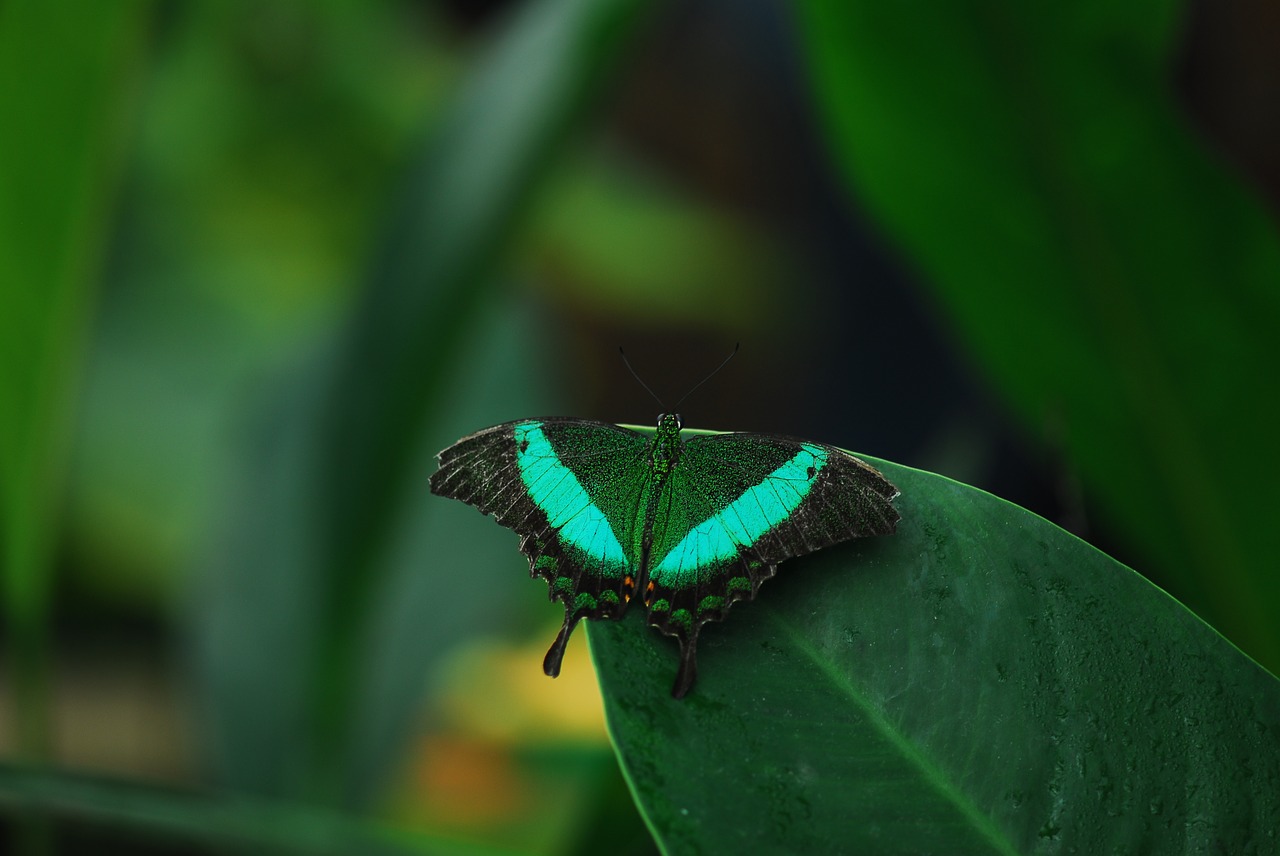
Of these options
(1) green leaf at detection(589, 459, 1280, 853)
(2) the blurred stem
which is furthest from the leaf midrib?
(2) the blurred stem

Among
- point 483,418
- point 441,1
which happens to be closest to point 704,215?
point 441,1

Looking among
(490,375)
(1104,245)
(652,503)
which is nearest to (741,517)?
(652,503)

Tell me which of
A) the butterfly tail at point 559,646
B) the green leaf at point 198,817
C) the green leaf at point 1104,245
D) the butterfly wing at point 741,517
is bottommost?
the green leaf at point 198,817

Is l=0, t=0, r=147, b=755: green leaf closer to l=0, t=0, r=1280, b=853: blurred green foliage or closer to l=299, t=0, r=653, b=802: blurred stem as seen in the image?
Result: l=0, t=0, r=1280, b=853: blurred green foliage

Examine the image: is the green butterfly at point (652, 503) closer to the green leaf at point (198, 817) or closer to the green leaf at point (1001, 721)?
the green leaf at point (1001, 721)

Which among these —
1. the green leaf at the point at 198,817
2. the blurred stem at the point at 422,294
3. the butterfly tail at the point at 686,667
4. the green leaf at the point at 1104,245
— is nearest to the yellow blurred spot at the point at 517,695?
the blurred stem at the point at 422,294

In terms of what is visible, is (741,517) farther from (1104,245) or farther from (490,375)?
(490,375)

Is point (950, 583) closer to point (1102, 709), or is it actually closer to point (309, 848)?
point (1102, 709)
